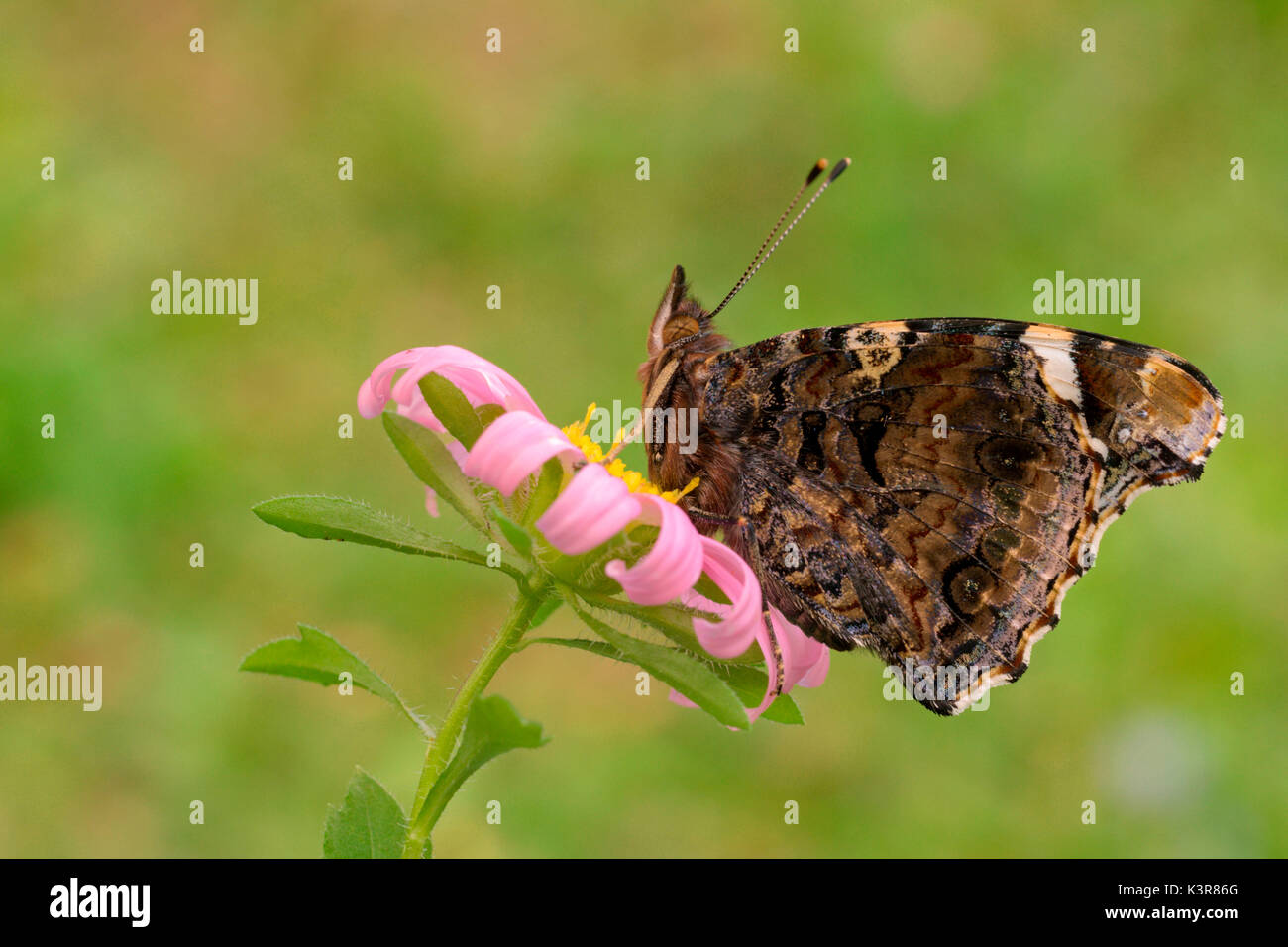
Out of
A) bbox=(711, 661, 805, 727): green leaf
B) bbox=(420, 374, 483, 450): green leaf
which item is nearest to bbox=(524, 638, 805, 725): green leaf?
bbox=(711, 661, 805, 727): green leaf

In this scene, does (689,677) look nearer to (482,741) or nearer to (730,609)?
(730,609)

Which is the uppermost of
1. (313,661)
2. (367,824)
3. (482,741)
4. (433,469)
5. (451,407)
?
(451,407)

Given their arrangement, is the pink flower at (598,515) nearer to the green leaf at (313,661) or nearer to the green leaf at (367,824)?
the green leaf at (313,661)

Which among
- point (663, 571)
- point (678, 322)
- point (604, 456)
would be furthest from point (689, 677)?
point (678, 322)

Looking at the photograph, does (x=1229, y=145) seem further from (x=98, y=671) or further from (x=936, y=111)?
(x=98, y=671)

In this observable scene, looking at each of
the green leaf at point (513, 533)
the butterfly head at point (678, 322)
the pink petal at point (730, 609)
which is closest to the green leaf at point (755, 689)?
the pink petal at point (730, 609)

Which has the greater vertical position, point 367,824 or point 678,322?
point 678,322

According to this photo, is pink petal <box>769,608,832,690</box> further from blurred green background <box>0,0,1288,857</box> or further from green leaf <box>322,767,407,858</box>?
blurred green background <box>0,0,1288,857</box>
